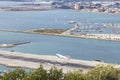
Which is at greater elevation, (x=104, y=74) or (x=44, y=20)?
(x=104, y=74)

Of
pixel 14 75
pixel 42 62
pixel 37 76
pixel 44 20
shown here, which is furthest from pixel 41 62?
pixel 44 20

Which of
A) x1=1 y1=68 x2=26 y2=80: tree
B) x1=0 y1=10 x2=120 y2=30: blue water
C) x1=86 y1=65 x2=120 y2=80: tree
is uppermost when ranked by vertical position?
x1=1 y1=68 x2=26 y2=80: tree

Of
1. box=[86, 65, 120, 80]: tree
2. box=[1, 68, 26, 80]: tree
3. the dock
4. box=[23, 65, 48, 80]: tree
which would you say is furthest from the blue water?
box=[23, 65, 48, 80]: tree

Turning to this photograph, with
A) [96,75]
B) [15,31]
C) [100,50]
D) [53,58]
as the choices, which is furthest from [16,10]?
[96,75]

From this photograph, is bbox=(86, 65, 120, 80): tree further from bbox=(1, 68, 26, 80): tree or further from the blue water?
the blue water

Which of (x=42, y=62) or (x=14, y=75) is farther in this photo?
(x=42, y=62)

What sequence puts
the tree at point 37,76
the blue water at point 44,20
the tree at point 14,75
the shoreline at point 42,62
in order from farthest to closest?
the blue water at point 44,20, the shoreline at point 42,62, the tree at point 14,75, the tree at point 37,76

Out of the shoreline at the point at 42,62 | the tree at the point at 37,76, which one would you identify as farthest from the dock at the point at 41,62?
the tree at the point at 37,76

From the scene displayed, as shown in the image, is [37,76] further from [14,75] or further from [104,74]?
[104,74]

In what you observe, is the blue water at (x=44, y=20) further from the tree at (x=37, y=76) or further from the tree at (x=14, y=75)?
the tree at (x=37, y=76)
